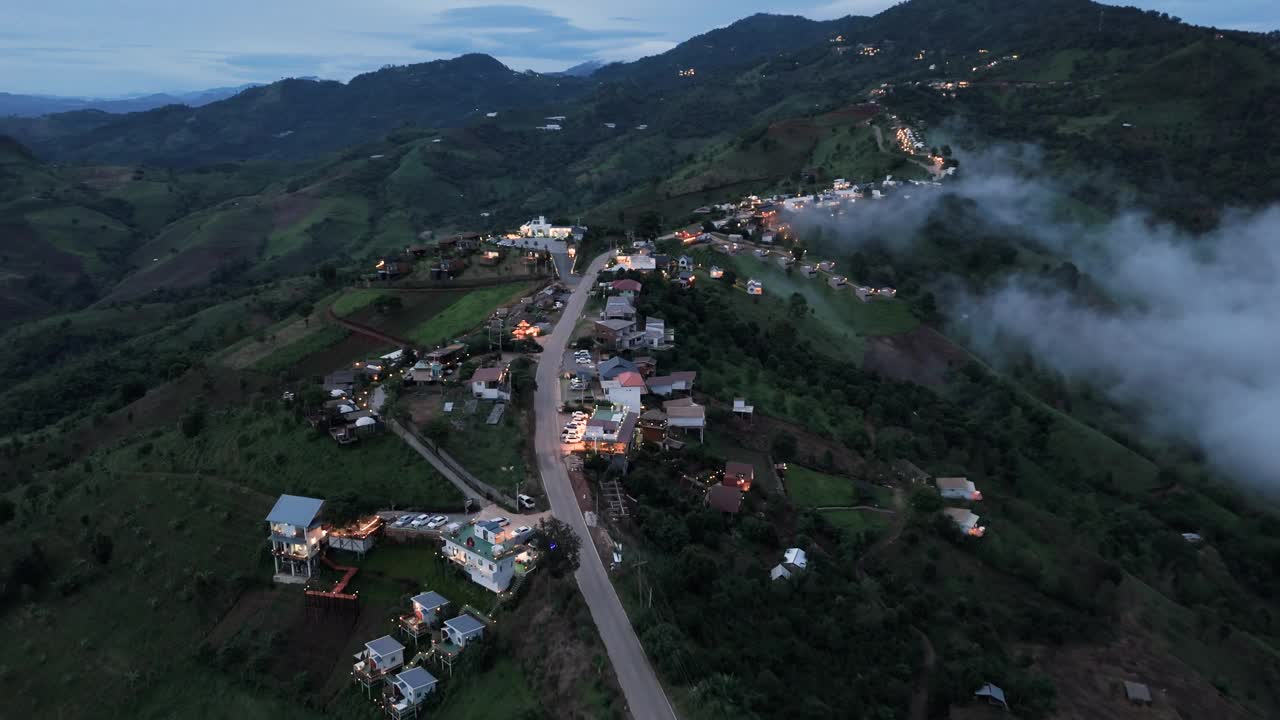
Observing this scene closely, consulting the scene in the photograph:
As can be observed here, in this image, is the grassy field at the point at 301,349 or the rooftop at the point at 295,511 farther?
the grassy field at the point at 301,349

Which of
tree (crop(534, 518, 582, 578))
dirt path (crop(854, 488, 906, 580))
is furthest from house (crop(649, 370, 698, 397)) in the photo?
tree (crop(534, 518, 582, 578))

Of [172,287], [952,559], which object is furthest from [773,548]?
[172,287]

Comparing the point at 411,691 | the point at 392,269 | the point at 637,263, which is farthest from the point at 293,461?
the point at 637,263

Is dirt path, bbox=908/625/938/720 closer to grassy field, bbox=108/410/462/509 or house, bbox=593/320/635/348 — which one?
grassy field, bbox=108/410/462/509

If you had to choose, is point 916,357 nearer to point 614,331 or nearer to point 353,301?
point 614,331

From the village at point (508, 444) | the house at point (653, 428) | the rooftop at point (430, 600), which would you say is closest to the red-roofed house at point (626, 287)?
the village at point (508, 444)

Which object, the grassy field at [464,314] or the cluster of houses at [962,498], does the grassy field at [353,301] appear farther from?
the cluster of houses at [962,498]
